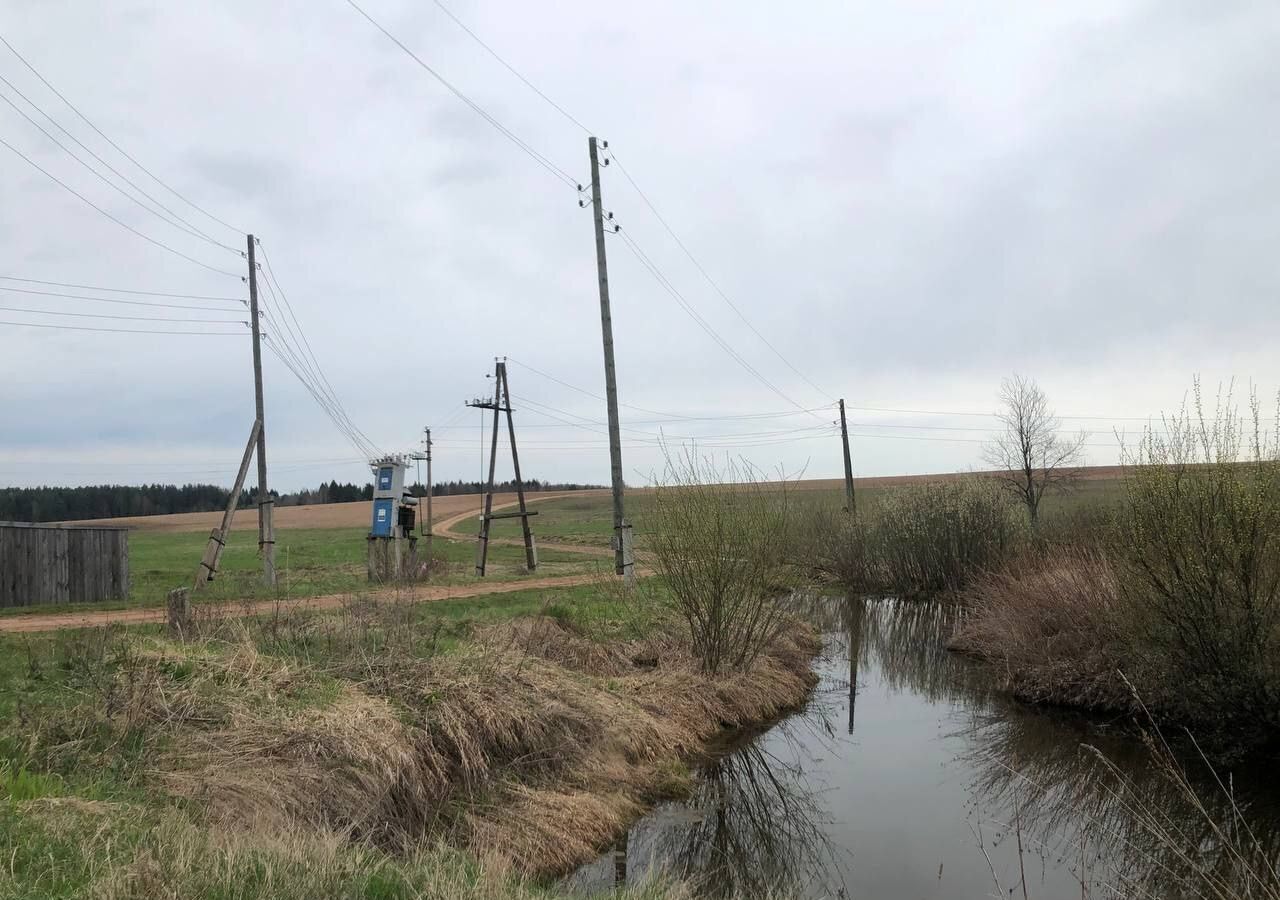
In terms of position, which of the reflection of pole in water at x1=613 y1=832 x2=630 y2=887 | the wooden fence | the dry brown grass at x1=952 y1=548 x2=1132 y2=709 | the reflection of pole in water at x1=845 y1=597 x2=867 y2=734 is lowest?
the reflection of pole in water at x1=845 y1=597 x2=867 y2=734

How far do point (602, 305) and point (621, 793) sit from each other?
11539mm

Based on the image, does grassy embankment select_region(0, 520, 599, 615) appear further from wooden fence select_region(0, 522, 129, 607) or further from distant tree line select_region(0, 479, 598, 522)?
Answer: distant tree line select_region(0, 479, 598, 522)

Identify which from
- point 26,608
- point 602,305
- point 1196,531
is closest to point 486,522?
point 602,305

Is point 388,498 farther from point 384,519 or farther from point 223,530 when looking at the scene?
point 223,530

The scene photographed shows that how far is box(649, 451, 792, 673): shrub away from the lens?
12.3 m

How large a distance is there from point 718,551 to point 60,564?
41.1 feet

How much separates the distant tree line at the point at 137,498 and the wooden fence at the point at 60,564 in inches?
1946

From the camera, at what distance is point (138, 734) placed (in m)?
6.95

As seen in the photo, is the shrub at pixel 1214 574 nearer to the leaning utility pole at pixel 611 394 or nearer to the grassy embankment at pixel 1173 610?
the grassy embankment at pixel 1173 610

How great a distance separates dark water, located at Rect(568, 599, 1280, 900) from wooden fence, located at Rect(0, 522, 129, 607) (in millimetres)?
13141

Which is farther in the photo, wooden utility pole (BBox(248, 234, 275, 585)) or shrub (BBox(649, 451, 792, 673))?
wooden utility pole (BBox(248, 234, 275, 585))

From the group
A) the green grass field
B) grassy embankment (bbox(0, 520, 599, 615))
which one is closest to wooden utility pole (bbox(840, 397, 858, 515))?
the green grass field

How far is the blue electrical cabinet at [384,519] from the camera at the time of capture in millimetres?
21859

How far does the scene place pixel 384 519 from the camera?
72.0ft
